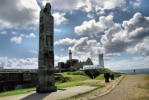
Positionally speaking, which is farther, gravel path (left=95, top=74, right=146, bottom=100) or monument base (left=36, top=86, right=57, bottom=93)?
monument base (left=36, top=86, right=57, bottom=93)

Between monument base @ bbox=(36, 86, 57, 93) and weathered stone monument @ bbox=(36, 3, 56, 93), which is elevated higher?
weathered stone monument @ bbox=(36, 3, 56, 93)

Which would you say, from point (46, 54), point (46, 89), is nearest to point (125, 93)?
point (46, 89)

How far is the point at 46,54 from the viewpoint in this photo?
12.9 m

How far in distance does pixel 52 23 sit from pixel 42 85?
6.86m

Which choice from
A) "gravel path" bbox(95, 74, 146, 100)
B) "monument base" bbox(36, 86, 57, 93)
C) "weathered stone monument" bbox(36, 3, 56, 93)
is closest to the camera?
"gravel path" bbox(95, 74, 146, 100)

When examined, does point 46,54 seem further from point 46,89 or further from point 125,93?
point 125,93

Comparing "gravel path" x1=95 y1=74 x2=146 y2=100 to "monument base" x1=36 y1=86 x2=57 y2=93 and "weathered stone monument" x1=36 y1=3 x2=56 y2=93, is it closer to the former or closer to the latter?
"monument base" x1=36 y1=86 x2=57 y2=93

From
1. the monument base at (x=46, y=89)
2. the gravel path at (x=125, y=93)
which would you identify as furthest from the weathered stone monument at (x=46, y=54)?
the gravel path at (x=125, y=93)

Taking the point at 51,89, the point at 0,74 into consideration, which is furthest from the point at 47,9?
the point at 0,74

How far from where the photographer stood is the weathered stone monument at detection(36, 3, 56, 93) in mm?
12502

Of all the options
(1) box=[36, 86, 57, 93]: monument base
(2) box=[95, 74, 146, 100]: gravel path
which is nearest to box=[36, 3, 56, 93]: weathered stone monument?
(1) box=[36, 86, 57, 93]: monument base

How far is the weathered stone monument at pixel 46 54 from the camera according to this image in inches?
492

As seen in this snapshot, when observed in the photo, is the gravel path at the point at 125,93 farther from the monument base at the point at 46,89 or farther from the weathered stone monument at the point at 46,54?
Result: the weathered stone monument at the point at 46,54

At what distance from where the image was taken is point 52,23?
13.8 metres
